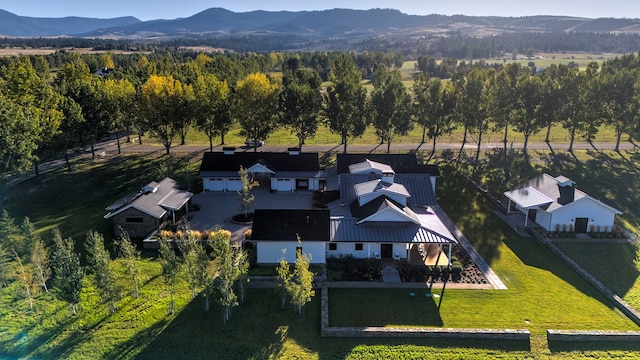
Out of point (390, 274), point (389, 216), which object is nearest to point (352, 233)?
A: point (389, 216)

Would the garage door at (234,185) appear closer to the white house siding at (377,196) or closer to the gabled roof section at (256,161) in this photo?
the gabled roof section at (256,161)

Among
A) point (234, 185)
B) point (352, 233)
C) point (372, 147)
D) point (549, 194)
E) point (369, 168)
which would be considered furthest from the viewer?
point (372, 147)

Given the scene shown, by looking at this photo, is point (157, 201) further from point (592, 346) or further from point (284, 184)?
point (592, 346)

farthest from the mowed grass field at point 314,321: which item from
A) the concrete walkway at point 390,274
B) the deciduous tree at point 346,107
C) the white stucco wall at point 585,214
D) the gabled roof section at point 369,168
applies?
the deciduous tree at point 346,107

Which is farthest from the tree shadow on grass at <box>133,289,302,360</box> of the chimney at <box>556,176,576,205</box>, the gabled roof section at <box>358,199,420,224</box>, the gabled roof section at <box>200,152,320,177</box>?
the chimney at <box>556,176,576,205</box>

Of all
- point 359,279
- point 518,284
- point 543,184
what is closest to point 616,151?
point 543,184

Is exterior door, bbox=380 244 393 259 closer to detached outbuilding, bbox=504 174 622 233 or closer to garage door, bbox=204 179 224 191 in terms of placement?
detached outbuilding, bbox=504 174 622 233
